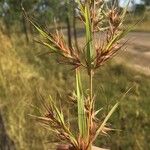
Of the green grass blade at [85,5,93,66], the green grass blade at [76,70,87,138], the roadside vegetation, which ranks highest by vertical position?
the green grass blade at [85,5,93,66]

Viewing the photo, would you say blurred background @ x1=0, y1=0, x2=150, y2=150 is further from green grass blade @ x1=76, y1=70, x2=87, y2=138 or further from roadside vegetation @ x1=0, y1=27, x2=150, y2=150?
green grass blade @ x1=76, y1=70, x2=87, y2=138

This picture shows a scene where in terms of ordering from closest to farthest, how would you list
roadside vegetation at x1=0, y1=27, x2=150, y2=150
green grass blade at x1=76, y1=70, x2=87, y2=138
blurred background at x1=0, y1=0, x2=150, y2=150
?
green grass blade at x1=76, y1=70, x2=87, y2=138
blurred background at x1=0, y1=0, x2=150, y2=150
roadside vegetation at x1=0, y1=27, x2=150, y2=150

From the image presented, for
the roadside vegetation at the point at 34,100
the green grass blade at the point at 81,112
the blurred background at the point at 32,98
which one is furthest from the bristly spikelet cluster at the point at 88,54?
the roadside vegetation at the point at 34,100

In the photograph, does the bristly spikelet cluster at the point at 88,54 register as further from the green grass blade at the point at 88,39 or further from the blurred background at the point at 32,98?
the blurred background at the point at 32,98

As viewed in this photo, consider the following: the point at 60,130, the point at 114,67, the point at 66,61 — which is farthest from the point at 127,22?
the point at 114,67

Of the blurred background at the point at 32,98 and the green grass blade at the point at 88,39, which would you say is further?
the blurred background at the point at 32,98

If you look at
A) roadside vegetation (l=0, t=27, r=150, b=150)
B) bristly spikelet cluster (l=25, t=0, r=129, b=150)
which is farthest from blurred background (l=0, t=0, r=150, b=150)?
bristly spikelet cluster (l=25, t=0, r=129, b=150)

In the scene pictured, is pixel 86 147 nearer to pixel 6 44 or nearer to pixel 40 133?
pixel 40 133

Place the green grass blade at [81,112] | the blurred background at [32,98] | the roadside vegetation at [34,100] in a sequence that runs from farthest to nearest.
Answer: the roadside vegetation at [34,100]
the blurred background at [32,98]
the green grass blade at [81,112]
